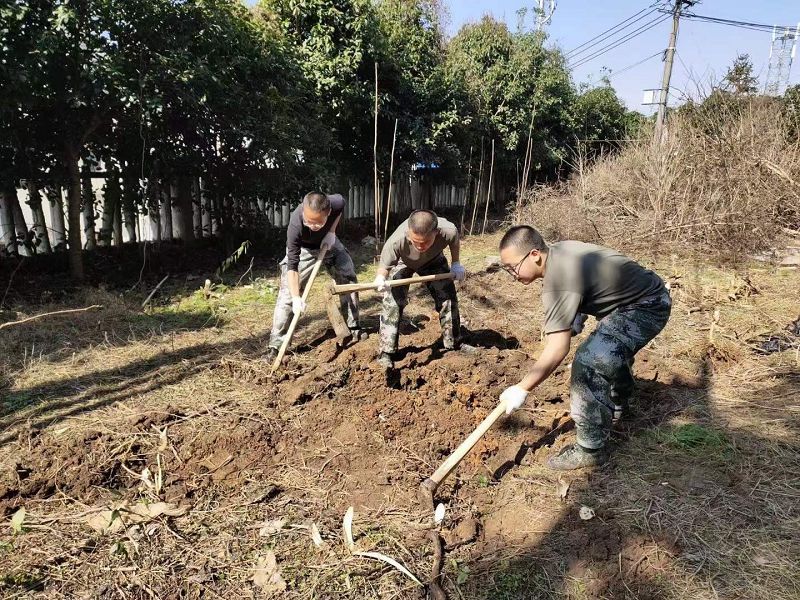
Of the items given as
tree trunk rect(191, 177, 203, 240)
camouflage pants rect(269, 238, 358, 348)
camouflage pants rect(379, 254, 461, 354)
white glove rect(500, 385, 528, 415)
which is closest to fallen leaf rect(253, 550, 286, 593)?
white glove rect(500, 385, 528, 415)

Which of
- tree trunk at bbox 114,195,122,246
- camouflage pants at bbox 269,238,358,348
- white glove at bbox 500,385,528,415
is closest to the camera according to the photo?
white glove at bbox 500,385,528,415

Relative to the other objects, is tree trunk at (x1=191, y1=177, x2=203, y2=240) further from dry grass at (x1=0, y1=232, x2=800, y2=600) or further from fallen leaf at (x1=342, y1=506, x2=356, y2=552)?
fallen leaf at (x1=342, y1=506, x2=356, y2=552)

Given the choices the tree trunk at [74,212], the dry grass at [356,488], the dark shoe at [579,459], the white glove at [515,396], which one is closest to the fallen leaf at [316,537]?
the dry grass at [356,488]

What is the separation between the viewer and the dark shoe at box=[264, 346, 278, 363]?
4379mm

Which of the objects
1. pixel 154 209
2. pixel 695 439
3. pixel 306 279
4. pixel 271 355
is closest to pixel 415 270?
pixel 306 279

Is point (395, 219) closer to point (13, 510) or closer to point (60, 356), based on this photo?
point (60, 356)

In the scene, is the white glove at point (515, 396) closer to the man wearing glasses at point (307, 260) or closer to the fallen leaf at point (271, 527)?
the fallen leaf at point (271, 527)

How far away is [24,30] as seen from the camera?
180 inches

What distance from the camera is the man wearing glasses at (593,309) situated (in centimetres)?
265

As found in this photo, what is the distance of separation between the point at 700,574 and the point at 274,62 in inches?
289

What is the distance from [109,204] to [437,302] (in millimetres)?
4953

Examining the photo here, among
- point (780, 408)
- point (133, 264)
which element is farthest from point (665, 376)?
point (133, 264)

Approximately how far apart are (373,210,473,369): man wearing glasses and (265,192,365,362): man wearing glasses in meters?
0.63

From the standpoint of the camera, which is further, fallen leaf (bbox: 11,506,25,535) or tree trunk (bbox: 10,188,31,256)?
tree trunk (bbox: 10,188,31,256)
